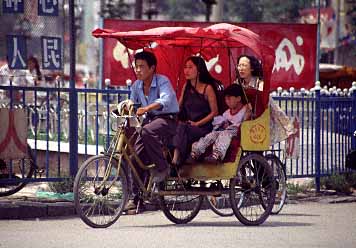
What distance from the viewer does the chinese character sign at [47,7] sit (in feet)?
42.0

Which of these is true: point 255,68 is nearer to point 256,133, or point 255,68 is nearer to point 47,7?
point 256,133

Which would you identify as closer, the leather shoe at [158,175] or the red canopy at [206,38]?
the leather shoe at [158,175]

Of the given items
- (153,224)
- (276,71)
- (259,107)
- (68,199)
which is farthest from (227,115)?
(276,71)

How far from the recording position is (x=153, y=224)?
1112cm

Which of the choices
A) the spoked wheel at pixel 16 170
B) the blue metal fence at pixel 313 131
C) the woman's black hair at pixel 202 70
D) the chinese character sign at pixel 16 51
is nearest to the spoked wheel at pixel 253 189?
the woman's black hair at pixel 202 70

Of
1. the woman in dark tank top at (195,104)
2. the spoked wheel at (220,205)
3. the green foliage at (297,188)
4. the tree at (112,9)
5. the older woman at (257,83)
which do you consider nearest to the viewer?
the woman in dark tank top at (195,104)

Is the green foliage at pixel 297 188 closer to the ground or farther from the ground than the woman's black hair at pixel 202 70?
closer to the ground

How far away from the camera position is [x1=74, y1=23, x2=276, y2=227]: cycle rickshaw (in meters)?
10.5

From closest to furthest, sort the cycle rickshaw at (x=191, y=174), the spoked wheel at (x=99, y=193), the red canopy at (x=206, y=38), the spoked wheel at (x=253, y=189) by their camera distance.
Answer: the spoked wheel at (x=99, y=193), the cycle rickshaw at (x=191, y=174), the red canopy at (x=206, y=38), the spoked wheel at (x=253, y=189)

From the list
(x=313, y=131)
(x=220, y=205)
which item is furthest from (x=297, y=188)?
(x=220, y=205)

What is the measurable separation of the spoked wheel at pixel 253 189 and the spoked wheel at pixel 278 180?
519 millimetres

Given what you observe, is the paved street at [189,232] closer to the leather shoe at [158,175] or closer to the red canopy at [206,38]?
the leather shoe at [158,175]

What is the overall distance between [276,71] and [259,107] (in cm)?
1371

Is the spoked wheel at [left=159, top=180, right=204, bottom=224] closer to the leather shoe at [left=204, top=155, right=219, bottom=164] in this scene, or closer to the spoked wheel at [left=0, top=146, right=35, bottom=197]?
the leather shoe at [left=204, top=155, right=219, bottom=164]
